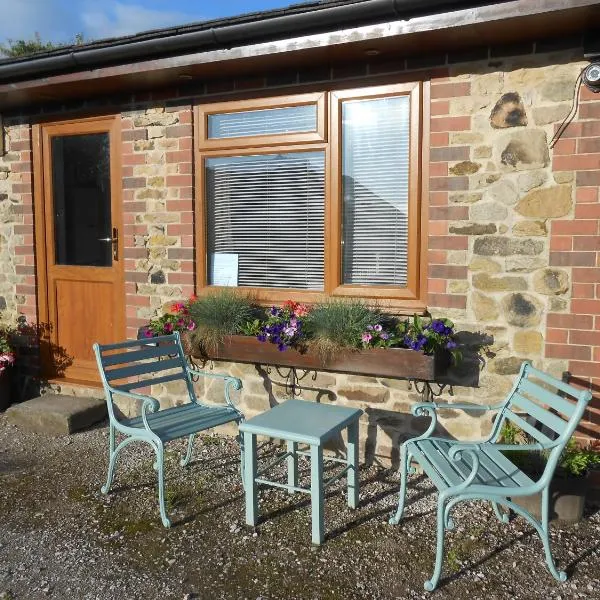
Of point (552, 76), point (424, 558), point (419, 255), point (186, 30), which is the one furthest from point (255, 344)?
point (552, 76)

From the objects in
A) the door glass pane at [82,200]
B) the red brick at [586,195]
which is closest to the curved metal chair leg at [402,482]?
the red brick at [586,195]

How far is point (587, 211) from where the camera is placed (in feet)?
11.9

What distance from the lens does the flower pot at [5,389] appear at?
18.0 ft

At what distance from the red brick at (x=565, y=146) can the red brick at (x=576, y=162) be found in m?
0.04

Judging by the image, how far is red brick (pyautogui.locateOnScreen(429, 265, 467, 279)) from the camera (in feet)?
13.0

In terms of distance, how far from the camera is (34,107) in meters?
5.50

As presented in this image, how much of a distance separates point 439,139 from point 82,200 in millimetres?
3228

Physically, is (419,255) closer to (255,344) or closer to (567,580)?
(255,344)

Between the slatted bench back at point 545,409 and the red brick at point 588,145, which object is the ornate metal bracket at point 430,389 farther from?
the red brick at point 588,145

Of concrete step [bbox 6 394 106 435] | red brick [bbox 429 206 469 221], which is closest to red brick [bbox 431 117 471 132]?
red brick [bbox 429 206 469 221]

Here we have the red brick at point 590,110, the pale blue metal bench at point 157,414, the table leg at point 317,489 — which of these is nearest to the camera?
the table leg at point 317,489

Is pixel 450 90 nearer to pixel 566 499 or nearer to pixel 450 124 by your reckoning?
pixel 450 124

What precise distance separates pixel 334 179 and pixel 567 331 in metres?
1.85

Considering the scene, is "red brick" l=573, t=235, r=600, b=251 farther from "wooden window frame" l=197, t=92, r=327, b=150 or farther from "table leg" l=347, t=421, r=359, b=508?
"wooden window frame" l=197, t=92, r=327, b=150
